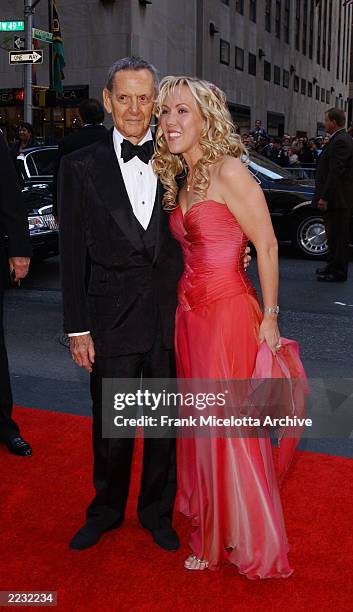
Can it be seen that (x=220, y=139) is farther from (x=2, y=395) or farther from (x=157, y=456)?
(x=2, y=395)

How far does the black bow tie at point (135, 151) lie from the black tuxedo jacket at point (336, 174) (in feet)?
23.5

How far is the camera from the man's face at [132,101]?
308 centimetres

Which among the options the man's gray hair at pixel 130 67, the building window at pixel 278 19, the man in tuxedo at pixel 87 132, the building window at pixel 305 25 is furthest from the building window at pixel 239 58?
the man's gray hair at pixel 130 67

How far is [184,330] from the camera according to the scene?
3234mm

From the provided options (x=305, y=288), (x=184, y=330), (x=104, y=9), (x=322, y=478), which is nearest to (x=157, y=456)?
(x=184, y=330)

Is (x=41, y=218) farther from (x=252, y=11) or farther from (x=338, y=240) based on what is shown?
(x=252, y=11)

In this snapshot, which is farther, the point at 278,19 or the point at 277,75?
the point at 277,75

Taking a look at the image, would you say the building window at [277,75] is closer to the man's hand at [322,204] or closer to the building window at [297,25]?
the building window at [297,25]

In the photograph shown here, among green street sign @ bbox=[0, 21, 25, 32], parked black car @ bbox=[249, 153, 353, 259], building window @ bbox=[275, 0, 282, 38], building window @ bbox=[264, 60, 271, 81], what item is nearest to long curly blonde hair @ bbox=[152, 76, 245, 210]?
parked black car @ bbox=[249, 153, 353, 259]

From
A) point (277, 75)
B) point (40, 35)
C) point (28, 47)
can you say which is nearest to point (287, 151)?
point (40, 35)

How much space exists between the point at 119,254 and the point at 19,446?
186 centimetres

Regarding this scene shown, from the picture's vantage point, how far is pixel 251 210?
292cm

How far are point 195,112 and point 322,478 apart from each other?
2.23 metres

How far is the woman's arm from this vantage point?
115 inches
